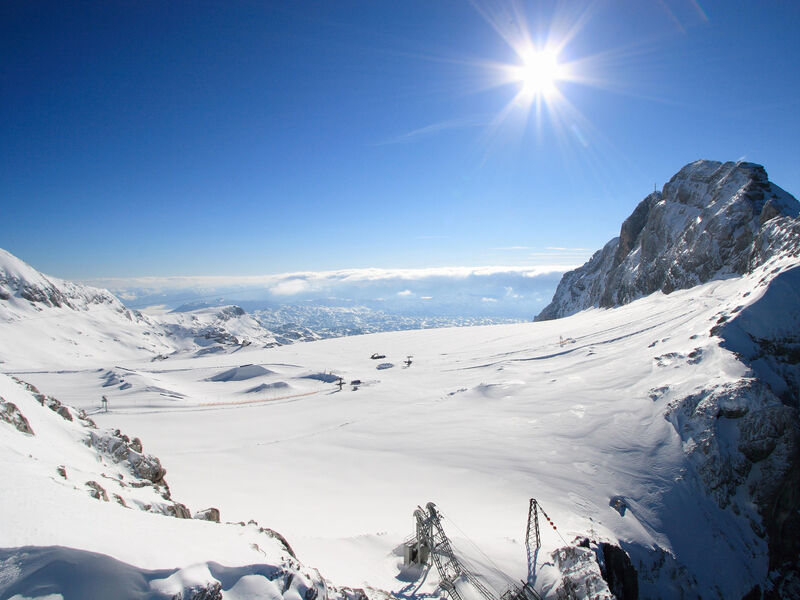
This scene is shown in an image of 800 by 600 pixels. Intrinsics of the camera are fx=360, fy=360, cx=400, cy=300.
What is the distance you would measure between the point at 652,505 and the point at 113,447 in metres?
28.2

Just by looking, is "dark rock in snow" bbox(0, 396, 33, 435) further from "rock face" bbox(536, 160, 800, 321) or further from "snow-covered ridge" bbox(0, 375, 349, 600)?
"rock face" bbox(536, 160, 800, 321)

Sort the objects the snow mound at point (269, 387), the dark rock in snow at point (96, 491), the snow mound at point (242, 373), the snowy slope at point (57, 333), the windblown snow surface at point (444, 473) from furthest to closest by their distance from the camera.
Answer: the snowy slope at point (57, 333)
the snow mound at point (242, 373)
the snow mound at point (269, 387)
the dark rock in snow at point (96, 491)
the windblown snow surface at point (444, 473)

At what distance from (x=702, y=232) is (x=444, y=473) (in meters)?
61.5

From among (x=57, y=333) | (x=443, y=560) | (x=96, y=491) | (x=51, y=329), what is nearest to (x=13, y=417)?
(x=96, y=491)

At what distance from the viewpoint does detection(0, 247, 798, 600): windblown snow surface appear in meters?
8.33

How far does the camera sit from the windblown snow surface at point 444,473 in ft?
27.3

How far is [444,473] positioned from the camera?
74.9 ft

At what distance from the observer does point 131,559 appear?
6547 mm

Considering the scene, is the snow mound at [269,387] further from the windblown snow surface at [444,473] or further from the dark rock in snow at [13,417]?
the dark rock in snow at [13,417]

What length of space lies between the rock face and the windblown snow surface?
24.9 feet

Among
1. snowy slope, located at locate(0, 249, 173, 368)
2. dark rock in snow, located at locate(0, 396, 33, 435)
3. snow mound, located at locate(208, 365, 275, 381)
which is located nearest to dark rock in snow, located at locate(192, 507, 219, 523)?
dark rock in snow, located at locate(0, 396, 33, 435)


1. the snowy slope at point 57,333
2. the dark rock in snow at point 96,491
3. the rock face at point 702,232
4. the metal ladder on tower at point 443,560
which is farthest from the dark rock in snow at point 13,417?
the snowy slope at point 57,333

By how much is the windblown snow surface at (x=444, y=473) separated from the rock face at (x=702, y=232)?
7.58 metres

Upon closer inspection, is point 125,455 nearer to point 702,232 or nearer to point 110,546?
point 110,546
